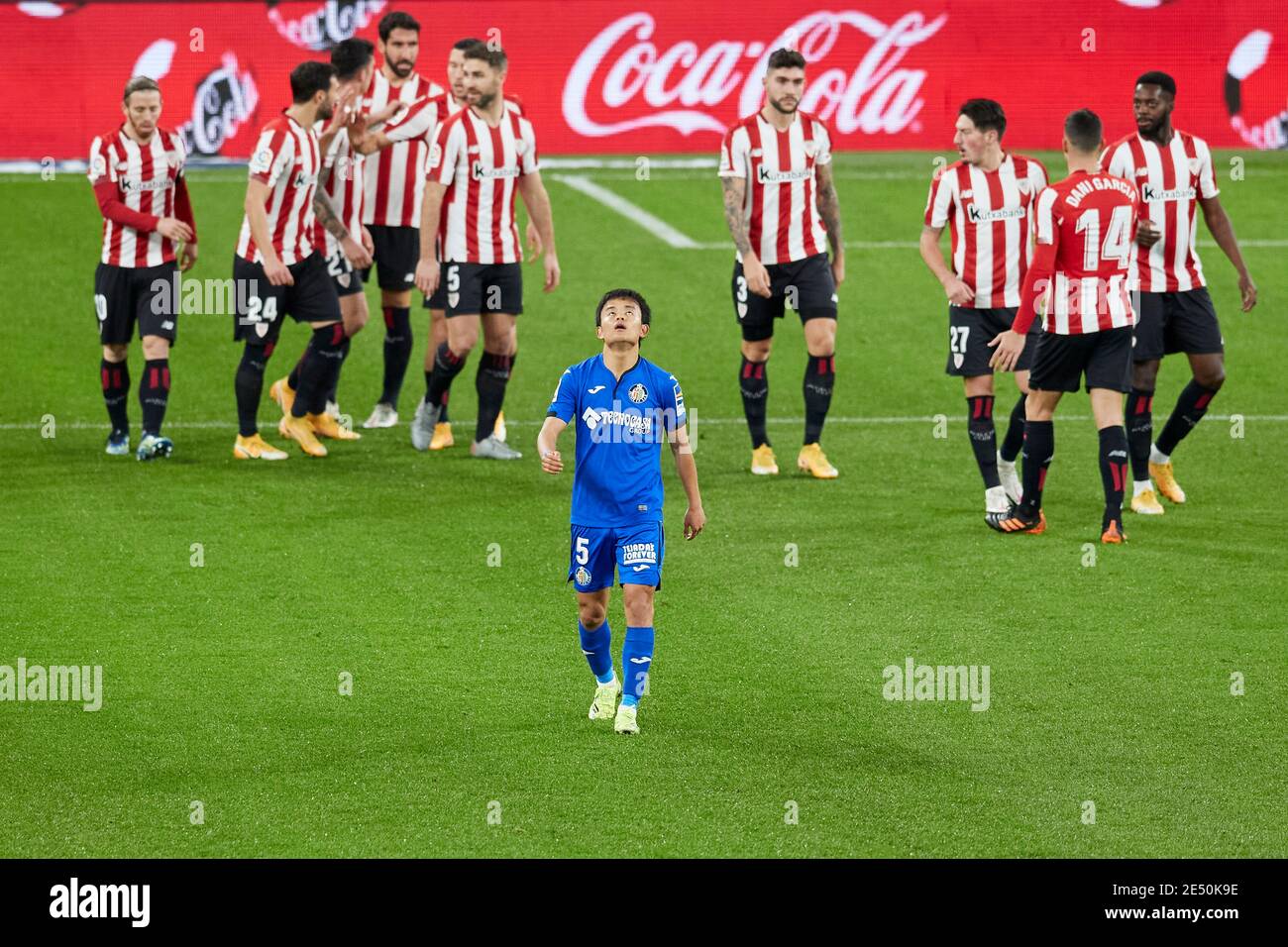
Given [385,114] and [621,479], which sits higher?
[385,114]

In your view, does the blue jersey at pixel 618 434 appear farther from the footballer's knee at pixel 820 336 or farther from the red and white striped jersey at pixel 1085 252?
the footballer's knee at pixel 820 336

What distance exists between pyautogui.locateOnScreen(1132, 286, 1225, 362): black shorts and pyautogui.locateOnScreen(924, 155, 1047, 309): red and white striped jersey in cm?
83

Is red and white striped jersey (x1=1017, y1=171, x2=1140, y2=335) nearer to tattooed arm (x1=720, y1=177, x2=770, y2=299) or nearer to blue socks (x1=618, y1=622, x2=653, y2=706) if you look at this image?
tattooed arm (x1=720, y1=177, x2=770, y2=299)

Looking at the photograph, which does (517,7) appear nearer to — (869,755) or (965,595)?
(965,595)

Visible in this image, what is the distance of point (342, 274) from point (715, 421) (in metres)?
2.88

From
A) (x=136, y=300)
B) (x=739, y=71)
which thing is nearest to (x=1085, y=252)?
(x=136, y=300)

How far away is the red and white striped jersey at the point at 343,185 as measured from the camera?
40.0 feet

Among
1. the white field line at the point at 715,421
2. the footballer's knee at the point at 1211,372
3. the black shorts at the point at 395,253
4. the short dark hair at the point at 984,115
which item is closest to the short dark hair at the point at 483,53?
the black shorts at the point at 395,253

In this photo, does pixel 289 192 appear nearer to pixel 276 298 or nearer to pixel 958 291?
pixel 276 298

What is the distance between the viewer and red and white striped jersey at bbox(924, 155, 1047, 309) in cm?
1045

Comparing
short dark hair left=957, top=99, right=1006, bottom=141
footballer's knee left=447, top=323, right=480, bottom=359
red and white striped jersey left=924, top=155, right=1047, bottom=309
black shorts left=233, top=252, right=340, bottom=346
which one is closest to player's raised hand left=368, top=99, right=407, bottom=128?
black shorts left=233, top=252, right=340, bottom=346

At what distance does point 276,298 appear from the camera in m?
11.8

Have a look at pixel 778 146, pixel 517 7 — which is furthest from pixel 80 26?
pixel 778 146

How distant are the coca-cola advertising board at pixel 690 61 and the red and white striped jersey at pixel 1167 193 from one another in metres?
12.1
